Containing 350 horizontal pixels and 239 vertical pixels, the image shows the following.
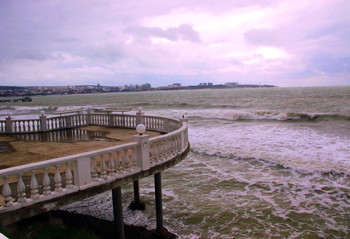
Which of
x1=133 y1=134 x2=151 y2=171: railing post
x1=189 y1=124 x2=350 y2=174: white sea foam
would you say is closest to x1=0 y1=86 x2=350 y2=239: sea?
x1=189 y1=124 x2=350 y2=174: white sea foam

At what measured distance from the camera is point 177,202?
483 inches

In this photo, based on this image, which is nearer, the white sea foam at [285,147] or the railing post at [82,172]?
the railing post at [82,172]

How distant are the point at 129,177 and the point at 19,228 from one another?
5116mm

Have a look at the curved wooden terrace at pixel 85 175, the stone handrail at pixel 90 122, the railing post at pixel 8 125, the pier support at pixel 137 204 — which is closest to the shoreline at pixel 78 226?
the curved wooden terrace at pixel 85 175

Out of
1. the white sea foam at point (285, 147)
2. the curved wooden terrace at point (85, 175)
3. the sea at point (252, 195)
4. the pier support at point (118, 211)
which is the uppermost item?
the curved wooden terrace at point (85, 175)

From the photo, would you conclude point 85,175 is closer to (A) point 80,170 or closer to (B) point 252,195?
(A) point 80,170

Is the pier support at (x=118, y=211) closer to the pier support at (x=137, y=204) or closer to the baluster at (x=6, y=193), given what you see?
the baluster at (x=6, y=193)

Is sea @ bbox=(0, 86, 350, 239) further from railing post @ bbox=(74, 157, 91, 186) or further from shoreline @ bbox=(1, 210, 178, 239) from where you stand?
railing post @ bbox=(74, 157, 91, 186)

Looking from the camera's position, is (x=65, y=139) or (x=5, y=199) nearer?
(x=5, y=199)

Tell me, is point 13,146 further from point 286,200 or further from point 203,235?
point 286,200

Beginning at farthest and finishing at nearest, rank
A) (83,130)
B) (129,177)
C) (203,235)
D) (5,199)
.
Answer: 1. (83,130)
2. (203,235)
3. (129,177)
4. (5,199)

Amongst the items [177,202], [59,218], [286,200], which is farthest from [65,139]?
[286,200]

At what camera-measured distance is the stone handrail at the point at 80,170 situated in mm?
5230

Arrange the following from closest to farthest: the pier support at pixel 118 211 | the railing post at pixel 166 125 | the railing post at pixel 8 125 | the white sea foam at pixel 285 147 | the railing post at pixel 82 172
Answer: the railing post at pixel 82 172
the pier support at pixel 118 211
the railing post at pixel 166 125
the railing post at pixel 8 125
the white sea foam at pixel 285 147
